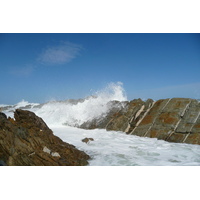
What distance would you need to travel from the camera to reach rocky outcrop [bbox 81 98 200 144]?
27.8 feet

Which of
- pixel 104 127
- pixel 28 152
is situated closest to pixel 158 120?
pixel 104 127

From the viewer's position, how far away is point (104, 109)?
1322 centimetres

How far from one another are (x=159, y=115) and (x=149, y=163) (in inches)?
195

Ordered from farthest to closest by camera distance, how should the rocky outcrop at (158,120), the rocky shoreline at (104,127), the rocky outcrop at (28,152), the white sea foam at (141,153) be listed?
the rocky outcrop at (158,120)
the white sea foam at (141,153)
the rocky shoreline at (104,127)
the rocky outcrop at (28,152)

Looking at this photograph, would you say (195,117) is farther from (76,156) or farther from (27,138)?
(27,138)

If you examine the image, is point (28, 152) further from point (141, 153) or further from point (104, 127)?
point (104, 127)

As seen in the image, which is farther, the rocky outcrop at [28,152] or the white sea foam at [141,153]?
the white sea foam at [141,153]

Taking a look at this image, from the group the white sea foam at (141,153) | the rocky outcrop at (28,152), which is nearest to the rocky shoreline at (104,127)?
the rocky outcrop at (28,152)

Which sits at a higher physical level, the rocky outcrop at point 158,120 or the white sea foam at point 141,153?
the rocky outcrop at point 158,120

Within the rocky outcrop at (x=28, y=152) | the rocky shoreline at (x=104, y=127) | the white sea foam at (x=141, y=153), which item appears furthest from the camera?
the white sea foam at (x=141, y=153)

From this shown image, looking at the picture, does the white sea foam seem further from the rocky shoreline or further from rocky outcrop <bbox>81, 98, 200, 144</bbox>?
rocky outcrop <bbox>81, 98, 200, 144</bbox>

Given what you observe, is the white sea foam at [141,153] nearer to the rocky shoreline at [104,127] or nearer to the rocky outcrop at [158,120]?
the rocky shoreline at [104,127]

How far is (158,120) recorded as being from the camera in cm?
970

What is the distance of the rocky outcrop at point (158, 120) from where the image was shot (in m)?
8.48
